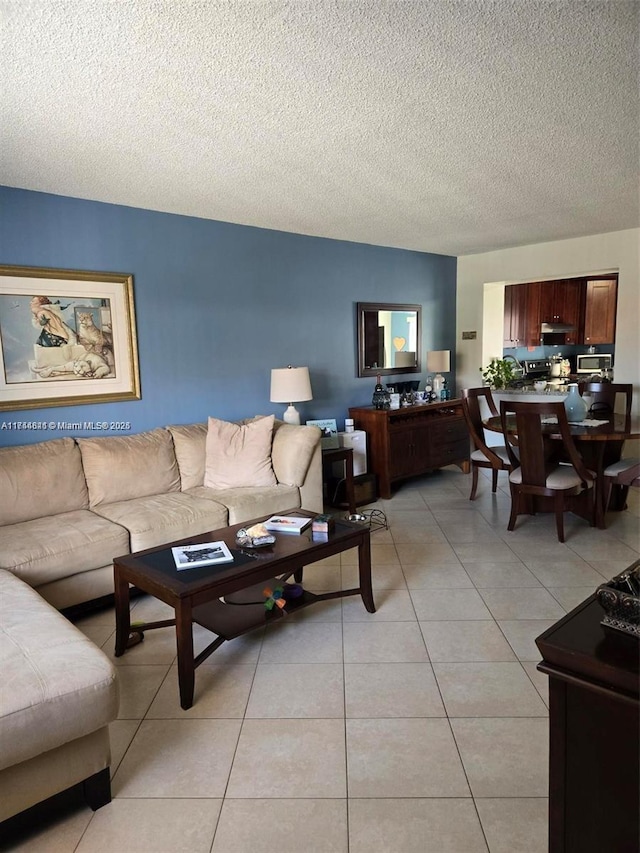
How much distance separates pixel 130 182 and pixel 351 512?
283 centimetres

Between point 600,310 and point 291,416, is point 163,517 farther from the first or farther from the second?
point 600,310

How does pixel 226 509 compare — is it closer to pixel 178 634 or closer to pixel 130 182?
pixel 178 634

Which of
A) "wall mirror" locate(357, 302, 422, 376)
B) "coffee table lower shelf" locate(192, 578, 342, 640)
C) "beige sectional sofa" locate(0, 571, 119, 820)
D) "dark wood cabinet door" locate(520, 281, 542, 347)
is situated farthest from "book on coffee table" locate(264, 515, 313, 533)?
"dark wood cabinet door" locate(520, 281, 542, 347)

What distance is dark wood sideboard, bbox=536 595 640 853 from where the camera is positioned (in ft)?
2.91

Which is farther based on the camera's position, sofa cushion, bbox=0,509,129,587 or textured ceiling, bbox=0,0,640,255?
sofa cushion, bbox=0,509,129,587

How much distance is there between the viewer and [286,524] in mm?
2811

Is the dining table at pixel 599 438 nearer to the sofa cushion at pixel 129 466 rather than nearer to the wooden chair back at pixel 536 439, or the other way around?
the wooden chair back at pixel 536 439

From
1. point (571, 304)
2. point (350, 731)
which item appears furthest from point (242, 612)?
point (571, 304)

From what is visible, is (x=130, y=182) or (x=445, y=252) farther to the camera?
(x=445, y=252)

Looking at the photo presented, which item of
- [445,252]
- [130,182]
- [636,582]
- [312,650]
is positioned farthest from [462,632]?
[445,252]

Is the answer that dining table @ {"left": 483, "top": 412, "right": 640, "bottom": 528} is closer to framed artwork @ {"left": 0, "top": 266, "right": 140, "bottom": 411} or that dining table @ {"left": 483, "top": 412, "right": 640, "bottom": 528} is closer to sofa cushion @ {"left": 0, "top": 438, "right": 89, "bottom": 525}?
framed artwork @ {"left": 0, "top": 266, "right": 140, "bottom": 411}

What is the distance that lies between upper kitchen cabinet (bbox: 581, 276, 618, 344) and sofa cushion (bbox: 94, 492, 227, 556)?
648 cm

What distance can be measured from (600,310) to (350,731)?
24.1ft

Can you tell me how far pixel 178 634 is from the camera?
208cm
